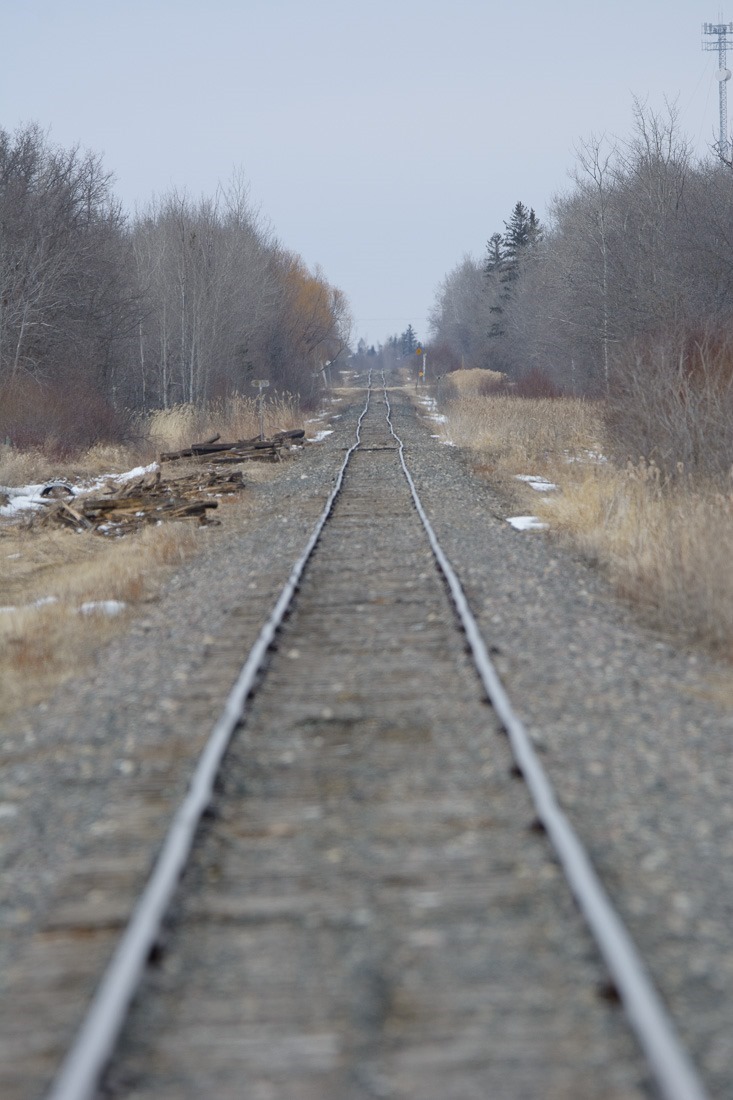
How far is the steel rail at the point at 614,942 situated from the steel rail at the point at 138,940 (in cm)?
137

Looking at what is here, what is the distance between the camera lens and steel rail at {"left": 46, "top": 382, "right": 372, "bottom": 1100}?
270 cm

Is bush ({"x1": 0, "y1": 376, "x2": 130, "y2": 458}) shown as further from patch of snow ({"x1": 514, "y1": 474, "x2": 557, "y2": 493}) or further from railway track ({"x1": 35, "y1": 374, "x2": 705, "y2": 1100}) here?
railway track ({"x1": 35, "y1": 374, "x2": 705, "y2": 1100})

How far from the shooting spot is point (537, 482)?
18422 millimetres

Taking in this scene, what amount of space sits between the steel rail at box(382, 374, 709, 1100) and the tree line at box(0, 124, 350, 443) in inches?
786

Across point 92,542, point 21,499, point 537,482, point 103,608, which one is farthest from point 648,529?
point 21,499

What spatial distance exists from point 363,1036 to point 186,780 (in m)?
2.19

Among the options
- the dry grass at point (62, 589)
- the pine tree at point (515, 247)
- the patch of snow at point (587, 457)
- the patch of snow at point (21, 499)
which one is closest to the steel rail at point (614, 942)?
the dry grass at point (62, 589)

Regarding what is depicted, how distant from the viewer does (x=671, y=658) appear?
726 cm

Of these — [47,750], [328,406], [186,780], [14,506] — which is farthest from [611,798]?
[328,406]

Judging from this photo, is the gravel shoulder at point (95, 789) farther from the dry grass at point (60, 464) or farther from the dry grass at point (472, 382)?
the dry grass at point (472, 382)

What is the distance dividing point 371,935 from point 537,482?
1539 cm

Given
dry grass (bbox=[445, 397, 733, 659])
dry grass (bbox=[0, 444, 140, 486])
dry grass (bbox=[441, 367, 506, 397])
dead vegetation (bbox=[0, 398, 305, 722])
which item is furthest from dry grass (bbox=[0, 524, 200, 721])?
dry grass (bbox=[441, 367, 506, 397])

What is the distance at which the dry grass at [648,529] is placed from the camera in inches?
313

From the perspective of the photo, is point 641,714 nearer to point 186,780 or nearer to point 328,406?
point 186,780
